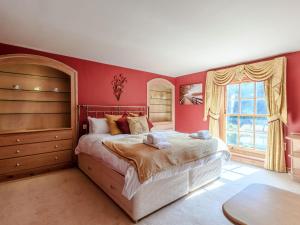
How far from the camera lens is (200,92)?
15.6ft

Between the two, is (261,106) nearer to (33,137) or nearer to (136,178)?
(136,178)

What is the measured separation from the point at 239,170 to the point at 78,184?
3081 mm

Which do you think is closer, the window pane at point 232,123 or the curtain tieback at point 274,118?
the curtain tieback at point 274,118

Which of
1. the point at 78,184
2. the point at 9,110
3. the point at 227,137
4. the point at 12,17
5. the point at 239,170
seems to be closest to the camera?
the point at 12,17

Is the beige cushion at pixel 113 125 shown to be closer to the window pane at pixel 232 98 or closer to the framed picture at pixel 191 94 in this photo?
the framed picture at pixel 191 94

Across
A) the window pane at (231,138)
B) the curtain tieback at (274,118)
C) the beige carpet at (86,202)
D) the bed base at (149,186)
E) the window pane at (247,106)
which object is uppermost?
the window pane at (247,106)

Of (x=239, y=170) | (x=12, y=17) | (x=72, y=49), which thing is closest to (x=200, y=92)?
(x=239, y=170)

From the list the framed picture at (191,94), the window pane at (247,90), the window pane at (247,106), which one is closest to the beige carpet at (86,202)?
the window pane at (247,106)

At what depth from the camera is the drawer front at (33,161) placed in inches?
109

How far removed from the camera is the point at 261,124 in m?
3.68

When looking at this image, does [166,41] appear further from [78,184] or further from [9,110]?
[9,110]

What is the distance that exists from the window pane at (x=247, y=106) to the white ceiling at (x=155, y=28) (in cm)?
101

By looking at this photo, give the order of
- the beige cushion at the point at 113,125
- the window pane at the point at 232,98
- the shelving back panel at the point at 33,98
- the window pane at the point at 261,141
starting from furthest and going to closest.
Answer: the window pane at the point at 232,98
the window pane at the point at 261,141
the beige cushion at the point at 113,125
the shelving back panel at the point at 33,98

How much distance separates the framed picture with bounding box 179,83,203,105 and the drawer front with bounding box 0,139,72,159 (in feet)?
11.4
